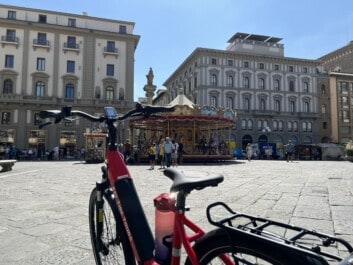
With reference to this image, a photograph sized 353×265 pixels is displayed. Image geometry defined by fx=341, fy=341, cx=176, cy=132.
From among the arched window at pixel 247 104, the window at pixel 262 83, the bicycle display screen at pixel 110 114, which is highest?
the window at pixel 262 83

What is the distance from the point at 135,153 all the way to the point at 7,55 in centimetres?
2429

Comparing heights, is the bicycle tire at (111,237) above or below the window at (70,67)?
below

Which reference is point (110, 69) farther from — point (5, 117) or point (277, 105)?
point (277, 105)

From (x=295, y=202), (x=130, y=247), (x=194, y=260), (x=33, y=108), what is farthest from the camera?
(x=33, y=108)

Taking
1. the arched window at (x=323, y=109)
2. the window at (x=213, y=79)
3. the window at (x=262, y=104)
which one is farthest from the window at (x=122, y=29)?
the arched window at (x=323, y=109)

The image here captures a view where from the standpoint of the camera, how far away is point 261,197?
21.7ft

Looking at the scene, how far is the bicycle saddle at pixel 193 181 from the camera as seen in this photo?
70.7 inches

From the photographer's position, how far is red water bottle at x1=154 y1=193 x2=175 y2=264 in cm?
195

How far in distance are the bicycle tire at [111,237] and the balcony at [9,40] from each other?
133ft

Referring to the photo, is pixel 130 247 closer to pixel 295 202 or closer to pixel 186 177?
pixel 186 177

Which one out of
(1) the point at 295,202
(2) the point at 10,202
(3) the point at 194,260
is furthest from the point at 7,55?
(3) the point at 194,260

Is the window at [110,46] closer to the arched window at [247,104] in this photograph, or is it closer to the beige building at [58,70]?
the beige building at [58,70]

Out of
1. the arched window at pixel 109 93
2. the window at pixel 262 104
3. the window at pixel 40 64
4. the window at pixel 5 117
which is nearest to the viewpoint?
the window at pixel 5 117

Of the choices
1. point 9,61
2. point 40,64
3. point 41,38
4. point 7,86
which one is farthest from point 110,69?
point 7,86
